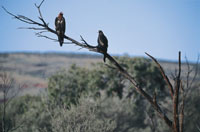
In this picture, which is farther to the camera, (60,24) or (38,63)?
(38,63)

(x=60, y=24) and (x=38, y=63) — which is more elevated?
(x=60, y=24)

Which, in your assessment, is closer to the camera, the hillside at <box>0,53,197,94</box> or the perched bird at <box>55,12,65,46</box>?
the perched bird at <box>55,12,65,46</box>

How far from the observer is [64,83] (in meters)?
21.9

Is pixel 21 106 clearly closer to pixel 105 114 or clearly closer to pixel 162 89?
pixel 105 114

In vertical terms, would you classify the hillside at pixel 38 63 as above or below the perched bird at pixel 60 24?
below

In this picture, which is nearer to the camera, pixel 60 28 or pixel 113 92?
pixel 60 28

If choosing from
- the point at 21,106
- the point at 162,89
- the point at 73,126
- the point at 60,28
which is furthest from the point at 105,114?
the point at 60,28

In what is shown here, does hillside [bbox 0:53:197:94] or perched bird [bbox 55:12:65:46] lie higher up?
perched bird [bbox 55:12:65:46]

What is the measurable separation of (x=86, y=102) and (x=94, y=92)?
31.6ft

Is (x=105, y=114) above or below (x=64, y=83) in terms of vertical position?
below

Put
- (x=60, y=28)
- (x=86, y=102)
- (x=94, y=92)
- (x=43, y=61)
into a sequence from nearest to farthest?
(x=60, y=28) → (x=86, y=102) → (x=94, y=92) → (x=43, y=61)

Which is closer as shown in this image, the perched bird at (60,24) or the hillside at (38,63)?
the perched bird at (60,24)

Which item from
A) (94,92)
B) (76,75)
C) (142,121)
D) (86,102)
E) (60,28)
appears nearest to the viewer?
(60,28)

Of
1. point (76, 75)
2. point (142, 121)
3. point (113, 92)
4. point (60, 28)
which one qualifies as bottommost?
point (142, 121)
